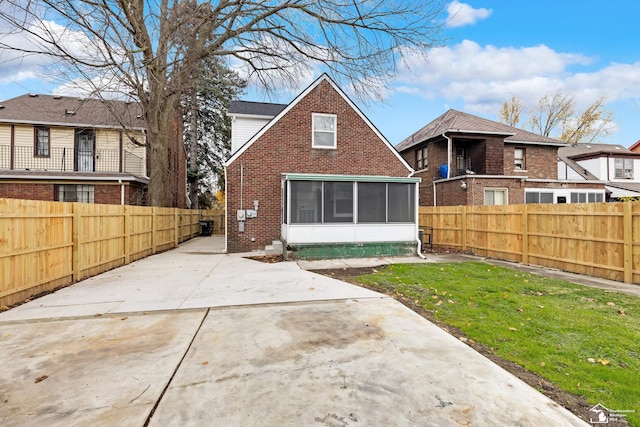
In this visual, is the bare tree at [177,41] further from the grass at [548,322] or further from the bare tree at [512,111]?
the bare tree at [512,111]

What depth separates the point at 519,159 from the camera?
19219 millimetres

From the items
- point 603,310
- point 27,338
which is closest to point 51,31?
point 27,338

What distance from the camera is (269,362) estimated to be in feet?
10.5

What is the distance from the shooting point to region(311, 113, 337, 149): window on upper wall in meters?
12.8

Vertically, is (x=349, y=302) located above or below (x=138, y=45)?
below

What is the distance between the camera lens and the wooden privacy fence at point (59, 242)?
5.21 m

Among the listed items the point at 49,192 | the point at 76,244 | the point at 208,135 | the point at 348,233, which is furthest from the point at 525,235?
the point at 208,135

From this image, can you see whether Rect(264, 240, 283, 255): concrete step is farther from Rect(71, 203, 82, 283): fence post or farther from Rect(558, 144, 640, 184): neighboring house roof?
Rect(558, 144, 640, 184): neighboring house roof

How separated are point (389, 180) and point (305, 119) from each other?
14.8 ft

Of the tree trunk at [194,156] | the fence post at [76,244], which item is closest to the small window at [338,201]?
the fence post at [76,244]

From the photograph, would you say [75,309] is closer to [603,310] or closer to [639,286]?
[603,310]

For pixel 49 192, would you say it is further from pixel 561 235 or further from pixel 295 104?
pixel 561 235

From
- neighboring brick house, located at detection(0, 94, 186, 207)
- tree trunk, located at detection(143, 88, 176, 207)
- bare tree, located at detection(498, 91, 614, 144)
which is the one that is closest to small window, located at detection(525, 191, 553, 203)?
bare tree, located at detection(498, 91, 614, 144)

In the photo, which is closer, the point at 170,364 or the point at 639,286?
the point at 170,364
